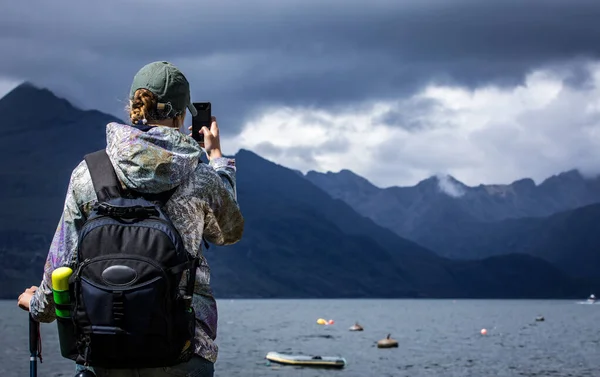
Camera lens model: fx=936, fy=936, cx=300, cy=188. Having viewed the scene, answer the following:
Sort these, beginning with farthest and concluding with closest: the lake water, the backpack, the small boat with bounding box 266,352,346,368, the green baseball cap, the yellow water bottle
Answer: the lake water
the small boat with bounding box 266,352,346,368
the green baseball cap
the yellow water bottle
the backpack

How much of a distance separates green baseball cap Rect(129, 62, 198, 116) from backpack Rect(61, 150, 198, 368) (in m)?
0.73

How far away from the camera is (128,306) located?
4.84 m

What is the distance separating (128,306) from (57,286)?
476 mm

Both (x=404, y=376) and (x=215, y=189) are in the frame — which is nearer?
(x=215, y=189)

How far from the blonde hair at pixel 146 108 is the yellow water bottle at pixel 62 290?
1.02 metres

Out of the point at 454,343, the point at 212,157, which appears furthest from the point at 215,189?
the point at 454,343

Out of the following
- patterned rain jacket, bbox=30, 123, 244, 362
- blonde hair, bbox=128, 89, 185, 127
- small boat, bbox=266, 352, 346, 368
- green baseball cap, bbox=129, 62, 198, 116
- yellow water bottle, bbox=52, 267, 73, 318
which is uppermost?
green baseball cap, bbox=129, 62, 198, 116

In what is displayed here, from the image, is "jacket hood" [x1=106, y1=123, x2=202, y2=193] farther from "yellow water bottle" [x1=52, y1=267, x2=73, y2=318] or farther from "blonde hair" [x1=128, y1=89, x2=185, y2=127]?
"yellow water bottle" [x1=52, y1=267, x2=73, y2=318]

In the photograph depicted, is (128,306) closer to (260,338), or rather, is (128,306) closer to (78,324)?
(78,324)

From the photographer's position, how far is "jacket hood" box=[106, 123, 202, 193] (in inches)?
204

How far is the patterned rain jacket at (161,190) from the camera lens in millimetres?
5199

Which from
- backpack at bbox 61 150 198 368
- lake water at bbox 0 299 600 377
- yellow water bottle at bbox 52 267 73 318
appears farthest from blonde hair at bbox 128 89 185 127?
lake water at bbox 0 299 600 377

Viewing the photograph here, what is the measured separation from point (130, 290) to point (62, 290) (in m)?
0.46

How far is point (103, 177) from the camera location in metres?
5.25
